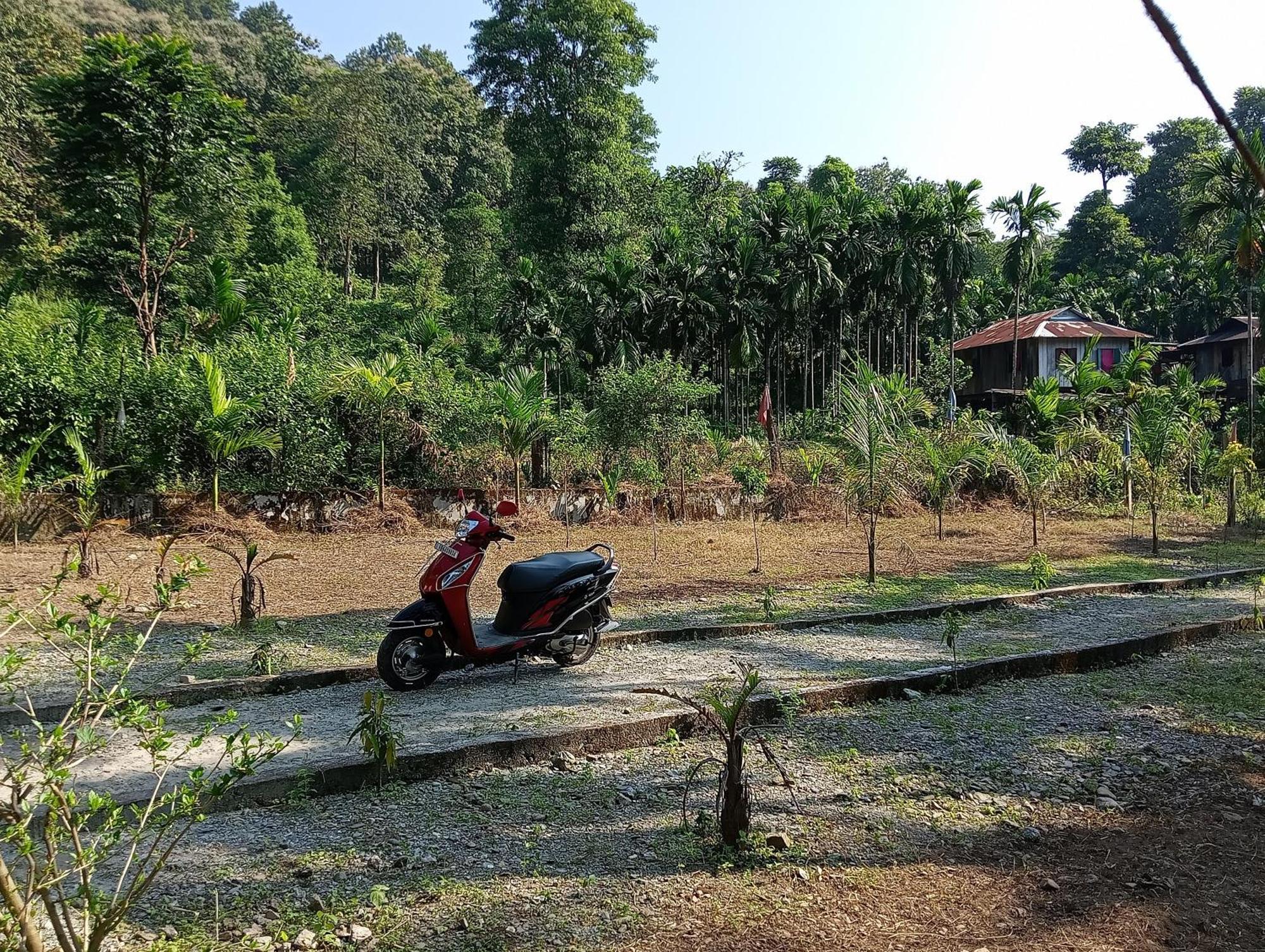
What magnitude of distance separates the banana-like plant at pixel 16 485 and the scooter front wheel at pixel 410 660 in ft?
22.9

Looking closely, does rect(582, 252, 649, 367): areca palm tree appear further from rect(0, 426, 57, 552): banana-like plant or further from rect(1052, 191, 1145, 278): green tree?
rect(1052, 191, 1145, 278): green tree

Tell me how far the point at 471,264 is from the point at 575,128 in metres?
7.59

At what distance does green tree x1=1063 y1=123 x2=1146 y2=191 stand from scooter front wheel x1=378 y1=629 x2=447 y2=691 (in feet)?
213

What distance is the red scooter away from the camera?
19.3ft

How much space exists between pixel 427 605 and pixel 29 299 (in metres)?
18.2

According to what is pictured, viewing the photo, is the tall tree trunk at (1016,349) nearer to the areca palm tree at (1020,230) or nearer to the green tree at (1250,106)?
Result: the areca palm tree at (1020,230)

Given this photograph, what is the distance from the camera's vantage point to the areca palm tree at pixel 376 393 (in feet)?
48.8

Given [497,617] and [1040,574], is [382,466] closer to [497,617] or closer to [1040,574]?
[497,617]

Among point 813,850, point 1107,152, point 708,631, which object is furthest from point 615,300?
point 1107,152

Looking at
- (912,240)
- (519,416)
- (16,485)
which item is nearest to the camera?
(16,485)

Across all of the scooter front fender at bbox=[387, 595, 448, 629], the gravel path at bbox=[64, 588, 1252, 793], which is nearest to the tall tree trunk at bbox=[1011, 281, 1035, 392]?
the gravel path at bbox=[64, 588, 1252, 793]

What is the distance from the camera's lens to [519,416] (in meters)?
15.1

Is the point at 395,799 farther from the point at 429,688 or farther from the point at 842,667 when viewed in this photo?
the point at 842,667

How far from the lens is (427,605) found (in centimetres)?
591
